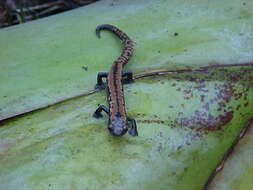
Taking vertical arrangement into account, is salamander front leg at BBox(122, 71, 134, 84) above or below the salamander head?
above

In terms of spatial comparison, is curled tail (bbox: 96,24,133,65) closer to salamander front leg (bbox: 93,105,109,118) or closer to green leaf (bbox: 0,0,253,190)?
green leaf (bbox: 0,0,253,190)

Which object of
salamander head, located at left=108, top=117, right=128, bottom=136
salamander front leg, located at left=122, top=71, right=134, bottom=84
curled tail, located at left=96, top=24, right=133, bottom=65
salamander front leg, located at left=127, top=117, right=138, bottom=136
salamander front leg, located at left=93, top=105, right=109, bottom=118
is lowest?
salamander head, located at left=108, top=117, right=128, bottom=136

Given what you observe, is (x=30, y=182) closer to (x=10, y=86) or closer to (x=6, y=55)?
(x=10, y=86)

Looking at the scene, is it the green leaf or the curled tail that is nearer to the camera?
the green leaf

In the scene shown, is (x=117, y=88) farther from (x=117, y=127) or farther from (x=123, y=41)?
(x=117, y=127)

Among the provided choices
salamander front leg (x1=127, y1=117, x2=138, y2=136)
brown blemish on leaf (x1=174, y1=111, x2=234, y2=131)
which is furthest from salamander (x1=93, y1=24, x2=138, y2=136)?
brown blemish on leaf (x1=174, y1=111, x2=234, y2=131)

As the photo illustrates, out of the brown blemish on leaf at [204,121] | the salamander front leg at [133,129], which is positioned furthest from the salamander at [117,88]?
the brown blemish on leaf at [204,121]

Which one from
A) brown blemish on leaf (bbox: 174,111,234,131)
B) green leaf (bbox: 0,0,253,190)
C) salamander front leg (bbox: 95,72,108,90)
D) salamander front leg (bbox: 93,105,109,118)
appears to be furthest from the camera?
salamander front leg (bbox: 95,72,108,90)

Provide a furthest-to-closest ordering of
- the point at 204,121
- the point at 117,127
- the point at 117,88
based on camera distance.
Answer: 1. the point at 117,88
2. the point at 117,127
3. the point at 204,121

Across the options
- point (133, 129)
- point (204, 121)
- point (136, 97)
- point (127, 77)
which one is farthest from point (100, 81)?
point (204, 121)

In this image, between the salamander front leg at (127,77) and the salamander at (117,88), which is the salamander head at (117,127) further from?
the salamander front leg at (127,77)
